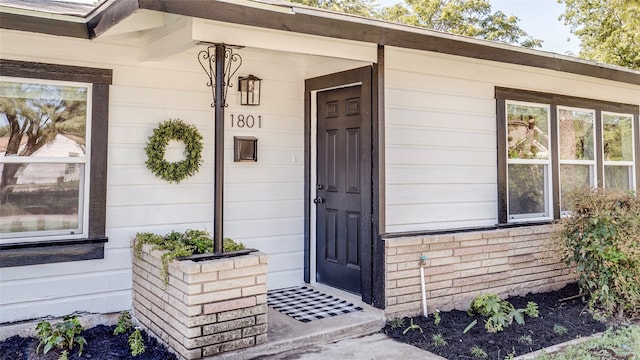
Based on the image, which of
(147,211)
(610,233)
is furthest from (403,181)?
(147,211)

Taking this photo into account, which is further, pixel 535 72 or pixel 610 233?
pixel 535 72

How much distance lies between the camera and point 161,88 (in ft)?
13.3

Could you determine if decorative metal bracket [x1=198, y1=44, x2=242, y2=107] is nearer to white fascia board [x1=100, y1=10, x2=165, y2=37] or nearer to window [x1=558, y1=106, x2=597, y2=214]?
white fascia board [x1=100, y1=10, x2=165, y2=37]

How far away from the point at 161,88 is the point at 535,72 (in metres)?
4.09

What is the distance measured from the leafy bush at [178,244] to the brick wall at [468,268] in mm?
1485

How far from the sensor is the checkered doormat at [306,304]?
401 cm

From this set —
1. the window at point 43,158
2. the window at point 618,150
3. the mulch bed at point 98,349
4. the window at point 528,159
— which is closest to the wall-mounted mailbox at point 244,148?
the window at point 43,158

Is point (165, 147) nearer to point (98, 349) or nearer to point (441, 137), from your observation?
point (98, 349)

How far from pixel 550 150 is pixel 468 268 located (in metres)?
1.94

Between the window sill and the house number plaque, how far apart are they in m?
1.57

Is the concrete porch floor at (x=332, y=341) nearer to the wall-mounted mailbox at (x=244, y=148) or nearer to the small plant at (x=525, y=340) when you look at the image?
the small plant at (x=525, y=340)

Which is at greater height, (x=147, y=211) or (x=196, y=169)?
(x=196, y=169)

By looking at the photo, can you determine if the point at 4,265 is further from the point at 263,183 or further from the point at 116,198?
the point at 263,183

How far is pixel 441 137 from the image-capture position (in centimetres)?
463
